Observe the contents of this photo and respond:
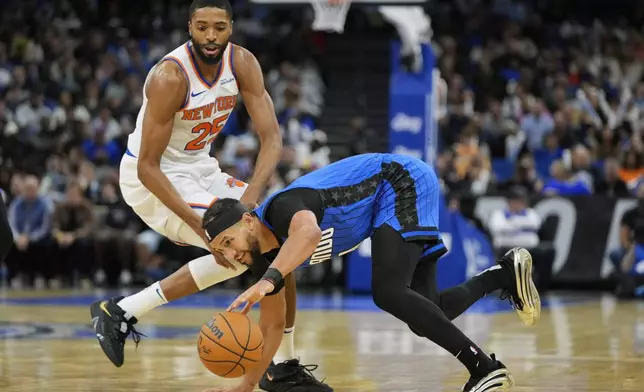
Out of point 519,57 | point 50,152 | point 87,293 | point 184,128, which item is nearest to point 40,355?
point 184,128

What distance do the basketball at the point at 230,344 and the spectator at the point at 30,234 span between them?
1088 cm

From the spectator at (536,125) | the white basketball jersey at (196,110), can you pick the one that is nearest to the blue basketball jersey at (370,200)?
the white basketball jersey at (196,110)

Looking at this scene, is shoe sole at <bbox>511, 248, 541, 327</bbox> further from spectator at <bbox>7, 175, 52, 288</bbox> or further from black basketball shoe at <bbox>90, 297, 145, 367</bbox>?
spectator at <bbox>7, 175, 52, 288</bbox>

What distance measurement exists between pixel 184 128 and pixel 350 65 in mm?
12468

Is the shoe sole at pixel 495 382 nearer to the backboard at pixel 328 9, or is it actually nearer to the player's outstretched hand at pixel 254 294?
the player's outstretched hand at pixel 254 294

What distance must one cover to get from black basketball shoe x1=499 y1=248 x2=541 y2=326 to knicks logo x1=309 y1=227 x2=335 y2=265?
1.08 metres

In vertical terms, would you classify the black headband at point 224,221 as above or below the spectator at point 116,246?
above

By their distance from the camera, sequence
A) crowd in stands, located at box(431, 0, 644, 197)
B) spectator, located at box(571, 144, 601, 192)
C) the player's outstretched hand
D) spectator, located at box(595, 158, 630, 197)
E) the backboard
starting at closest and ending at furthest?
the player's outstretched hand, the backboard, spectator, located at box(595, 158, 630, 197), spectator, located at box(571, 144, 601, 192), crowd in stands, located at box(431, 0, 644, 197)

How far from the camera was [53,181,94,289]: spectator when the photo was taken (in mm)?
15641

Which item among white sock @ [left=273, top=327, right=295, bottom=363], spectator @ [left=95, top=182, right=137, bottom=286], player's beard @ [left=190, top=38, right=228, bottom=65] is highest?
player's beard @ [left=190, top=38, right=228, bottom=65]

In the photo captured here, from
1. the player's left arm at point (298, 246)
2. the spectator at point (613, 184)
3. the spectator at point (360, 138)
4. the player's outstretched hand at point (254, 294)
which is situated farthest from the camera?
the spectator at point (360, 138)

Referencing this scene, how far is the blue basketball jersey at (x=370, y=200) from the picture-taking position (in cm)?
559

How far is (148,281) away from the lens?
50.8ft

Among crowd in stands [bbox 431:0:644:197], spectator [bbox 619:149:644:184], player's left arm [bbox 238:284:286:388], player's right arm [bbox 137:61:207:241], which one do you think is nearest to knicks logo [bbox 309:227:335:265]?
player's left arm [bbox 238:284:286:388]
